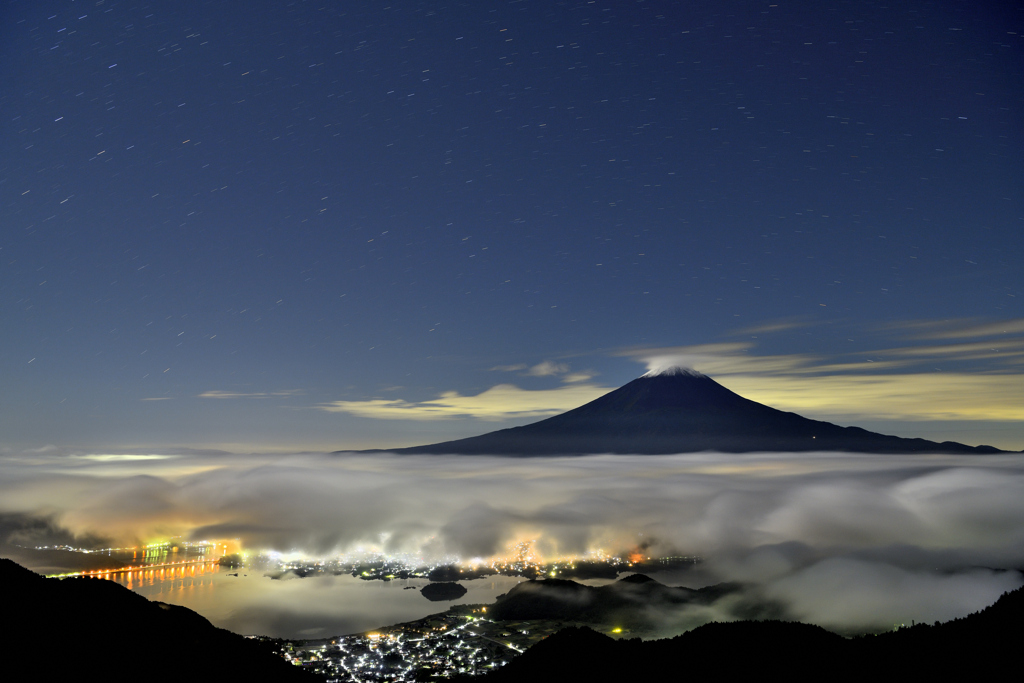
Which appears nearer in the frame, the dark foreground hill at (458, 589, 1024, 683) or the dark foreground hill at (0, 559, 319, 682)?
the dark foreground hill at (0, 559, 319, 682)

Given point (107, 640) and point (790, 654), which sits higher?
point (107, 640)

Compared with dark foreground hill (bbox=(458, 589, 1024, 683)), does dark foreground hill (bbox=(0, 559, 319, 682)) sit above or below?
above

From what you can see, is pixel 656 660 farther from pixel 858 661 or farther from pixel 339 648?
pixel 339 648

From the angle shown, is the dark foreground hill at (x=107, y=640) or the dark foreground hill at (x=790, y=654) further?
the dark foreground hill at (x=790, y=654)

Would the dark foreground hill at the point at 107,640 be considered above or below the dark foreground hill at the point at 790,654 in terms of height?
above

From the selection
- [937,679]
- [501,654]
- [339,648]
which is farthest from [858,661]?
[339,648]
